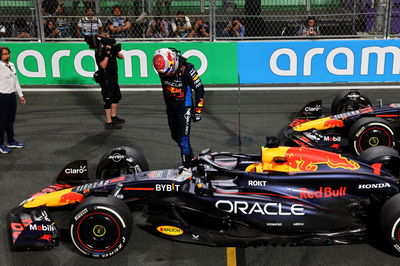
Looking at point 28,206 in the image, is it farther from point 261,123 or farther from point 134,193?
point 261,123

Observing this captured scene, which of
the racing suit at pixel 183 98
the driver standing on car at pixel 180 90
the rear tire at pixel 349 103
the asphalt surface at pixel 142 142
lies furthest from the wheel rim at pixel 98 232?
the rear tire at pixel 349 103

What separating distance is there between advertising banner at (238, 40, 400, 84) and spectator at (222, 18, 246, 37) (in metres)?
0.38

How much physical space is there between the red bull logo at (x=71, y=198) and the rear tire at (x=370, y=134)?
4403mm

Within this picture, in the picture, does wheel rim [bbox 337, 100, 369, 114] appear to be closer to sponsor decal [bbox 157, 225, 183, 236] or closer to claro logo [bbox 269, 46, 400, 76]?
claro logo [bbox 269, 46, 400, 76]

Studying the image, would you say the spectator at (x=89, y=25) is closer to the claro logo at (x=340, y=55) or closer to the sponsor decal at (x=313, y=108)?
the claro logo at (x=340, y=55)

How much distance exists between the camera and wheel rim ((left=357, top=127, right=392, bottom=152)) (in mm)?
8062

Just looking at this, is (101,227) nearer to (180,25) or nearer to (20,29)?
(180,25)

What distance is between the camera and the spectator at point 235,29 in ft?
43.2

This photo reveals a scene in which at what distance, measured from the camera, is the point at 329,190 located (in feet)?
18.6

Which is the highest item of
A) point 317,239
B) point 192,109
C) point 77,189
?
point 192,109

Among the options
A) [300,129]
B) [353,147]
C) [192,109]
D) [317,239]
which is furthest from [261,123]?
[317,239]

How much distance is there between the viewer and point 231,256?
553cm

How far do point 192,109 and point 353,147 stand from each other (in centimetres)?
272

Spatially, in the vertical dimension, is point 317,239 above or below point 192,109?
below
